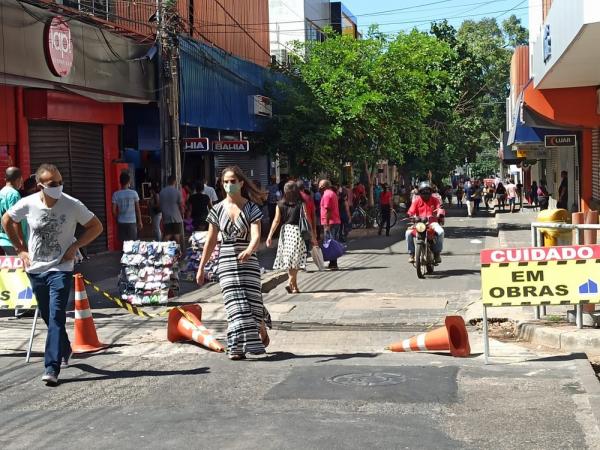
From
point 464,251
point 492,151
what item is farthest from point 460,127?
point 492,151

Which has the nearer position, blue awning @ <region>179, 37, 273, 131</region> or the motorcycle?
the motorcycle

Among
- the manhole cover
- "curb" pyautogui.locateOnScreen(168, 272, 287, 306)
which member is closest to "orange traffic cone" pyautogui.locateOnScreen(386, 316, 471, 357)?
the manhole cover

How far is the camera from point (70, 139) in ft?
68.1

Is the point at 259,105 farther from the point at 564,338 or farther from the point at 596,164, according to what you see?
the point at 564,338

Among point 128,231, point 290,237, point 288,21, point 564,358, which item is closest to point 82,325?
point 564,358

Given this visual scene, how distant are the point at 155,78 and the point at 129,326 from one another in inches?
504

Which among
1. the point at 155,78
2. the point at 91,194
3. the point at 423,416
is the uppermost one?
the point at 155,78

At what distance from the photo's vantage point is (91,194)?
21953mm

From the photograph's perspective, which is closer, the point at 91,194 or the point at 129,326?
the point at 129,326

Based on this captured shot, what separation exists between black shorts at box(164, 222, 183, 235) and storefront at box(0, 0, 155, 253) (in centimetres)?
A: 283

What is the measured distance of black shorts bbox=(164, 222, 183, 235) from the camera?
19.0 meters

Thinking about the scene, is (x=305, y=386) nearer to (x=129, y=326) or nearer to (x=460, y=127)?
(x=129, y=326)

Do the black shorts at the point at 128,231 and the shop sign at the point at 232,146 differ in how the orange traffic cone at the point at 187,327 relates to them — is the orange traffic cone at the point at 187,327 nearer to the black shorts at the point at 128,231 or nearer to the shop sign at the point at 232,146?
the black shorts at the point at 128,231

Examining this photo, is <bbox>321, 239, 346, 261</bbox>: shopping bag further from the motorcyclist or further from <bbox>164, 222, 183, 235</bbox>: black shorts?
<bbox>164, 222, 183, 235</bbox>: black shorts
